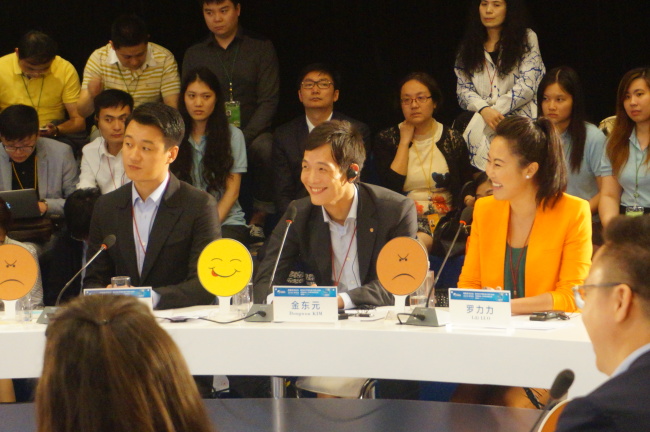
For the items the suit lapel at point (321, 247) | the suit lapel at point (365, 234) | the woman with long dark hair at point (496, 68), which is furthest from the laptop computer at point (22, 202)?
the woman with long dark hair at point (496, 68)

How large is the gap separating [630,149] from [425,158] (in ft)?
3.55

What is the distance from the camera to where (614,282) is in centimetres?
147

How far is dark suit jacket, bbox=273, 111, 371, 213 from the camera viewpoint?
481 centimetres

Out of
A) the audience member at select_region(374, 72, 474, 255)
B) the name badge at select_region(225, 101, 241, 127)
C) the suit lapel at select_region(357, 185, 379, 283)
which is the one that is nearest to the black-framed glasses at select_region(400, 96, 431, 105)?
the audience member at select_region(374, 72, 474, 255)

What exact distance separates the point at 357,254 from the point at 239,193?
184 centimetres

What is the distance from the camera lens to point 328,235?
3.28 metres

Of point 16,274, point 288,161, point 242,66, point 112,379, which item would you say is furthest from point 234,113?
point 112,379

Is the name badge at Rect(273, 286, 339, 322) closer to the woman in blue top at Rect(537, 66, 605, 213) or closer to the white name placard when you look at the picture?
the white name placard

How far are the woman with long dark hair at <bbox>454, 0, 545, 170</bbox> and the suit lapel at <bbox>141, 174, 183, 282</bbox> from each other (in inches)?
77.5

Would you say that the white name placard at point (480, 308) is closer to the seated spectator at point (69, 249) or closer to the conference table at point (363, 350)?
the conference table at point (363, 350)

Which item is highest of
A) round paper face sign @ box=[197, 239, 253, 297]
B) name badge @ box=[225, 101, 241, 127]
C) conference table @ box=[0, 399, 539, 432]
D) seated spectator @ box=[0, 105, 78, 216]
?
name badge @ box=[225, 101, 241, 127]

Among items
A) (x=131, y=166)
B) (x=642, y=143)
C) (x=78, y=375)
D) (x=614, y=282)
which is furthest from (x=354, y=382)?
(x=642, y=143)

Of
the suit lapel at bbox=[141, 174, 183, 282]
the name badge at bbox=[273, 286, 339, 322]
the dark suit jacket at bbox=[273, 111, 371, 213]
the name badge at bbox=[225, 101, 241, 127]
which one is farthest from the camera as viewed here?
the name badge at bbox=[225, 101, 241, 127]

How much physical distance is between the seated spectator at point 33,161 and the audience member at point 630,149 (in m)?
2.92
